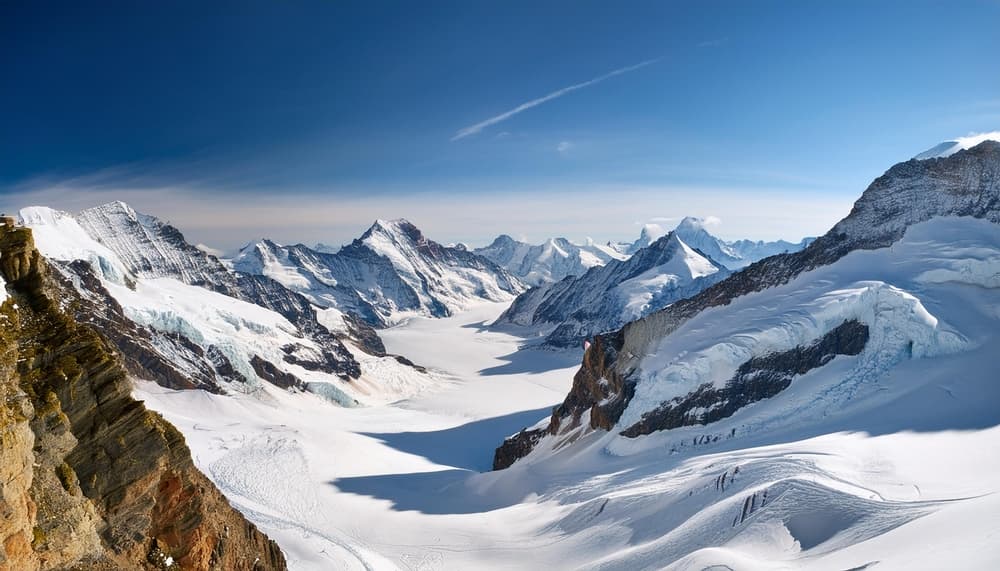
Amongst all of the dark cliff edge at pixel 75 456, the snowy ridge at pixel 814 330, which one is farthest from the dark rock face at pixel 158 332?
the dark cliff edge at pixel 75 456

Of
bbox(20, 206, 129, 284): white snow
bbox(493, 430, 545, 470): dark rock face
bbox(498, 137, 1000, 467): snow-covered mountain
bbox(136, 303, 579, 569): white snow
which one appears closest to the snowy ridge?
bbox(498, 137, 1000, 467): snow-covered mountain

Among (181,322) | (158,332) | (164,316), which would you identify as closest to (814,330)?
(181,322)

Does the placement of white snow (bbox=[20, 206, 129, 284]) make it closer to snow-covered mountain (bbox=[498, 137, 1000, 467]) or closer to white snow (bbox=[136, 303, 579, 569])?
white snow (bbox=[136, 303, 579, 569])

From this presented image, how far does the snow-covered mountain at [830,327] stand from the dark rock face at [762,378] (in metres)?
0.10

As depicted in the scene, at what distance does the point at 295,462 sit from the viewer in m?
64.1

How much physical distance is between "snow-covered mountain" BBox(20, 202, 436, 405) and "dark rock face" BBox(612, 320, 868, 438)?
73.4m

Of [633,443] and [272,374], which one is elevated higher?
[272,374]

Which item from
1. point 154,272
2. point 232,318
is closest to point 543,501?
point 232,318

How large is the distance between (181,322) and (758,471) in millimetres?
108935

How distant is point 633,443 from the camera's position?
185ft

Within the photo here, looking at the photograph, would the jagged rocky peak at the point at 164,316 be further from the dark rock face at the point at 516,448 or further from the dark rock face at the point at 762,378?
the dark rock face at the point at 762,378

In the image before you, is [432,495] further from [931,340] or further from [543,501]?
[931,340]

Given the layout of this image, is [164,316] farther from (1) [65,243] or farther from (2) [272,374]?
(1) [65,243]

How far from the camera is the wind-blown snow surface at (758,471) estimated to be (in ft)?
91.6
